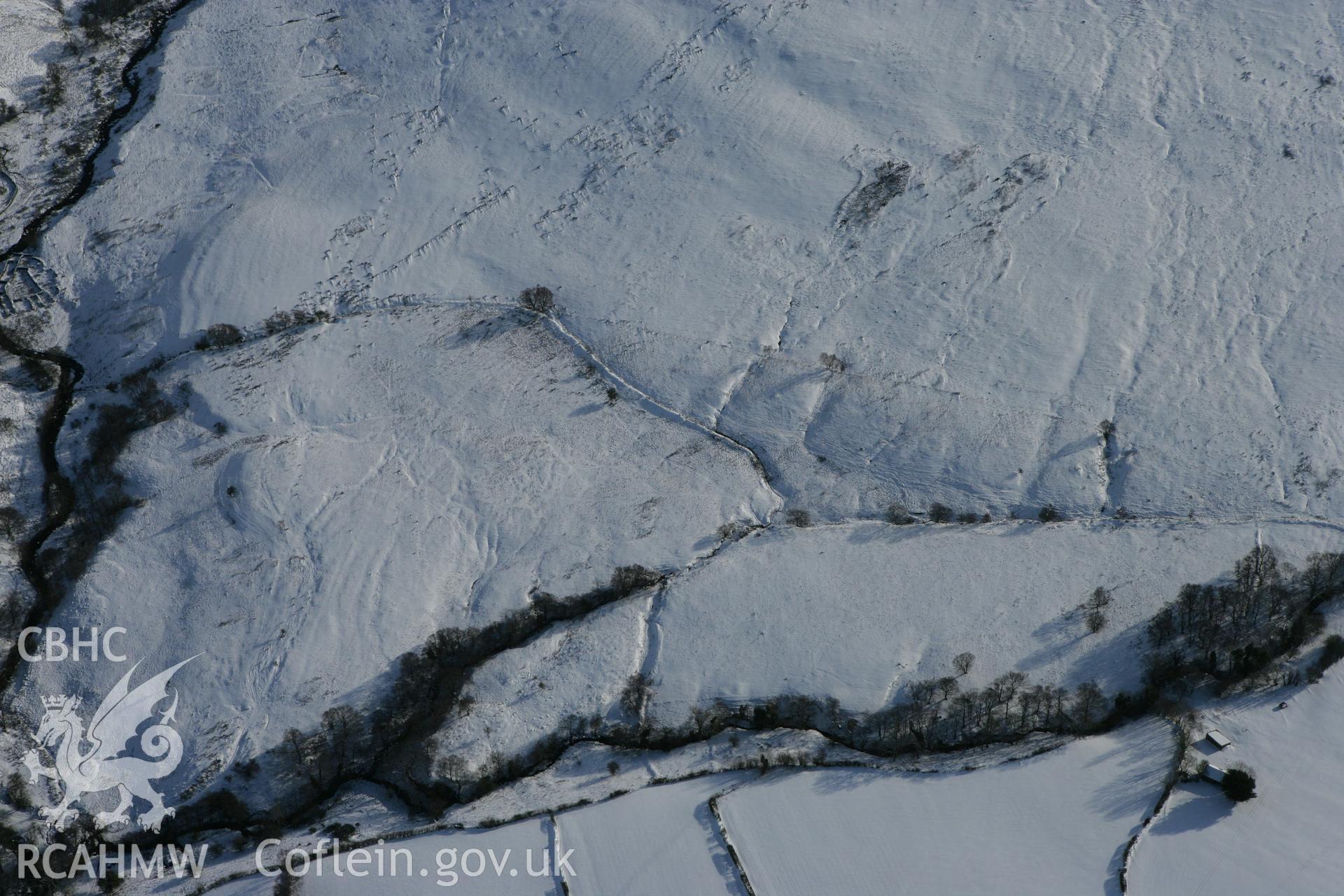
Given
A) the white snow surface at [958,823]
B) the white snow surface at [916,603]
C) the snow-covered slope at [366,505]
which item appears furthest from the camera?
the snow-covered slope at [366,505]

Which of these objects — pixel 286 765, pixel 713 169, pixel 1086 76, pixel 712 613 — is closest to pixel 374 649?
pixel 286 765

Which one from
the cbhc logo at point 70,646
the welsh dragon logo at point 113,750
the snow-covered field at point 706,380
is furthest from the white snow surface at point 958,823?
the cbhc logo at point 70,646

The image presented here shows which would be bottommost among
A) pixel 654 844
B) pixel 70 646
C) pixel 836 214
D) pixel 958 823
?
pixel 70 646

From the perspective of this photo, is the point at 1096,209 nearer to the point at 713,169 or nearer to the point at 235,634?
the point at 713,169

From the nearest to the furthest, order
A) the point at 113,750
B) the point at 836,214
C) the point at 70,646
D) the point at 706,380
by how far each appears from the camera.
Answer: the point at 113,750 → the point at 70,646 → the point at 706,380 → the point at 836,214

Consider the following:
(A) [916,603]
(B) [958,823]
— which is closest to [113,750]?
(A) [916,603]

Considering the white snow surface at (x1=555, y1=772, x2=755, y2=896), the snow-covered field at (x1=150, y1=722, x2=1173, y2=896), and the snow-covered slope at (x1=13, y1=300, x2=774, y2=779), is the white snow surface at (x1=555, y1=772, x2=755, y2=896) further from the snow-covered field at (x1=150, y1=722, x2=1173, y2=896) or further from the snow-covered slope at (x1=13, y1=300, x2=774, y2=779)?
the snow-covered slope at (x1=13, y1=300, x2=774, y2=779)

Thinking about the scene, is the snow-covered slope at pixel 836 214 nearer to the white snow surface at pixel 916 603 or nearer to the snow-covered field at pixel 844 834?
the white snow surface at pixel 916 603

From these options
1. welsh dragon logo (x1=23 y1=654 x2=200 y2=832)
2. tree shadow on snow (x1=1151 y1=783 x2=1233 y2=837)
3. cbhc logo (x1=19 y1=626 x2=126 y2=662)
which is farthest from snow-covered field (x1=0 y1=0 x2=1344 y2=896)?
welsh dragon logo (x1=23 y1=654 x2=200 y2=832)

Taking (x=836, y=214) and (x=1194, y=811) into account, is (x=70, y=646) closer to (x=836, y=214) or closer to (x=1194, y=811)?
(x=836, y=214)
